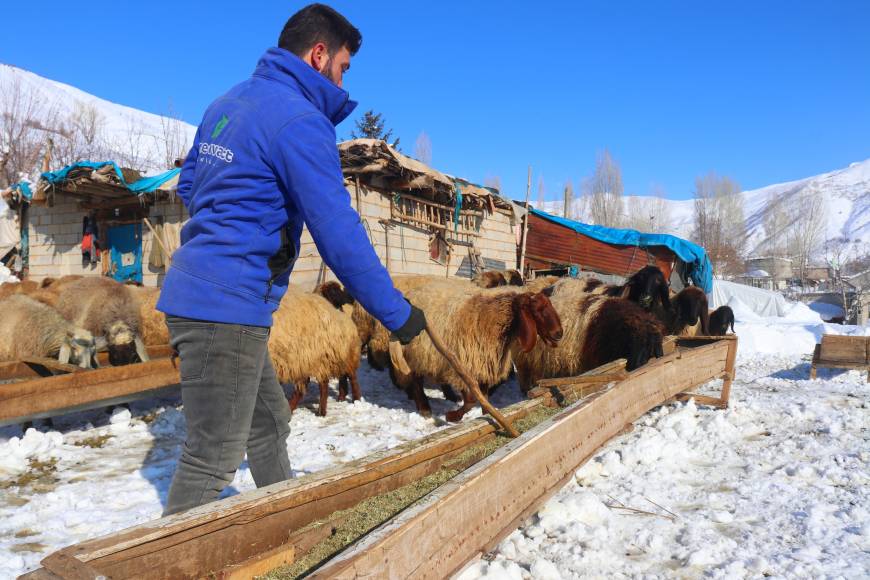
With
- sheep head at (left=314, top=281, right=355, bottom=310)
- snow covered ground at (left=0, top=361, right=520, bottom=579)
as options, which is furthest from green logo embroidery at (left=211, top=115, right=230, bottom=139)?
sheep head at (left=314, top=281, right=355, bottom=310)

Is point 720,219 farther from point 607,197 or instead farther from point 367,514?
point 367,514

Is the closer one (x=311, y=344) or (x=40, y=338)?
(x=40, y=338)

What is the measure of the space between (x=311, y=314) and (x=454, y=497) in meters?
4.51

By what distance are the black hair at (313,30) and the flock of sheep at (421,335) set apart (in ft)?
12.3

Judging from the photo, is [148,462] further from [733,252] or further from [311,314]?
[733,252]

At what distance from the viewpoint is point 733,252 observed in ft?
165

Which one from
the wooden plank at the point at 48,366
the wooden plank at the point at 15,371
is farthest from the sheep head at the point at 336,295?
the wooden plank at the point at 15,371

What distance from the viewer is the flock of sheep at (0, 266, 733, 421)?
17.8ft

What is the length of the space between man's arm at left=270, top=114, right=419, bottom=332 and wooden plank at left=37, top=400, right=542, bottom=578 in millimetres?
774

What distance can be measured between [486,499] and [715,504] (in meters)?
1.76

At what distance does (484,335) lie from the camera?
19.2ft

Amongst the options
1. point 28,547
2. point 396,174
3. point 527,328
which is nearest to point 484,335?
point 527,328

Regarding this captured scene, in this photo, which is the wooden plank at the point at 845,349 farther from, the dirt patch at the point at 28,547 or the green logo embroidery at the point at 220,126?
the dirt patch at the point at 28,547

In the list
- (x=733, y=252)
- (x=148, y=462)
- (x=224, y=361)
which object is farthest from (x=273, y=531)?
(x=733, y=252)
